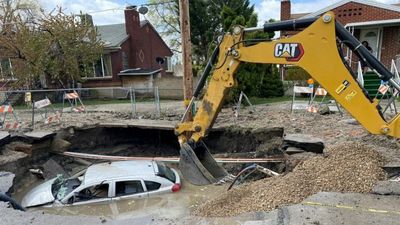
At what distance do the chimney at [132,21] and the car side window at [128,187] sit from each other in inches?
785

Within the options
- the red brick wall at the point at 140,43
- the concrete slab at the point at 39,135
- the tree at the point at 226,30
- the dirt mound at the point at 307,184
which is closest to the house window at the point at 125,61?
the red brick wall at the point at 140,43

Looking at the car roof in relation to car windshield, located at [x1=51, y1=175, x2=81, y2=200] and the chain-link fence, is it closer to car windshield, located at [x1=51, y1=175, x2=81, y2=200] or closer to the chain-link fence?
car windshield, located at [x1=51, y1=175, x2=81, y2=200]

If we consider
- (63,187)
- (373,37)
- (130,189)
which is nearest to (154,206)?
(130,189)

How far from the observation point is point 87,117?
13078mm

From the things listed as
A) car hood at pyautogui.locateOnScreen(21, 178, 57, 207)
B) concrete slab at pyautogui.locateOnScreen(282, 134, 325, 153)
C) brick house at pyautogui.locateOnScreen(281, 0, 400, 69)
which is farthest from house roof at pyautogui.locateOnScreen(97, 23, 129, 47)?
concrete slab at pyautogui.locateOnScreen(282, 134, 325, 153)

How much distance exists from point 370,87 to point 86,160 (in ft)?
38.5

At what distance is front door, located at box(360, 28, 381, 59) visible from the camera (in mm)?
17938

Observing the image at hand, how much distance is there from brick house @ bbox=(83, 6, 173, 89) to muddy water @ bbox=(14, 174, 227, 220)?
1517cm

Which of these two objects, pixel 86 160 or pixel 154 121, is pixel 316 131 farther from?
pixel 86 160

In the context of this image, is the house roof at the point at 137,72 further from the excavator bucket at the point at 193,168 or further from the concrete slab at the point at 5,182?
the excavator bucket at the point at 193,168

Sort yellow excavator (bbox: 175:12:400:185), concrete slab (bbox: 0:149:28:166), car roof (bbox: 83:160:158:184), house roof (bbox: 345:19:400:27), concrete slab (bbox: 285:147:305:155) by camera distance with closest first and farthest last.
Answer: yellow excavator (bbox: 175:12:400:185) → car roof (bbox: 83:160:158:184) → concrete slab (bbox: 285:147:305:155) → concrete slab (bbox: 0:149:28:166) → house roof (bbox: 345:19:400:27)

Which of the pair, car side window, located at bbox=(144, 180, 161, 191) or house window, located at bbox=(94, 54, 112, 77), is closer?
car side window, located at bbox=(144, 180, 161, 191)

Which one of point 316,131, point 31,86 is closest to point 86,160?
point 316,131

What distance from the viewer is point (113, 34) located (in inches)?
1019
